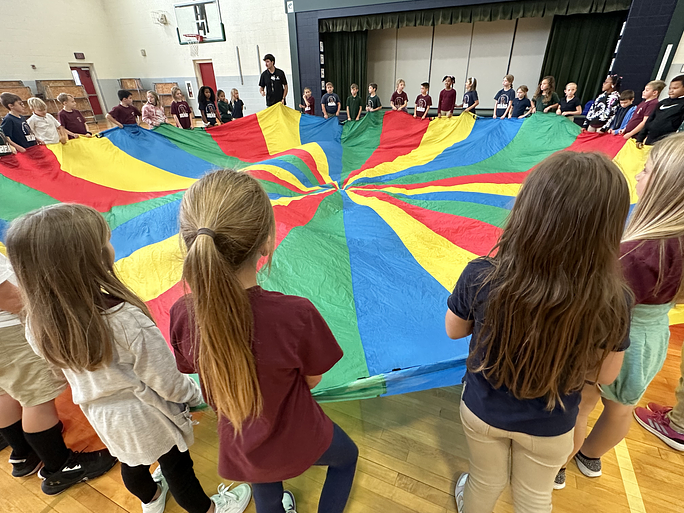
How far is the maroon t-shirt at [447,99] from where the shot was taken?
17.6 feet

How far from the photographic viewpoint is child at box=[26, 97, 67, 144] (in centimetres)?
362

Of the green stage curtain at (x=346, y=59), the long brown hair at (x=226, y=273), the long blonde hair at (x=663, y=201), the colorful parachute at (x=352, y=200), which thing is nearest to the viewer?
the long brown hair at (x=226, y=273)

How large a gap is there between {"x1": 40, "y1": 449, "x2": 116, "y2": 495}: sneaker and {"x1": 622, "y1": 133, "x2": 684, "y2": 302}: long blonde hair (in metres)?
1.85

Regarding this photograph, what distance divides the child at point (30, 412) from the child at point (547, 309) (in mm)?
1154

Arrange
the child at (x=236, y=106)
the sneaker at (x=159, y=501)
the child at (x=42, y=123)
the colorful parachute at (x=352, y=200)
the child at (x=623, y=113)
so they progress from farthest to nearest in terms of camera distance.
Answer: the child at (x=236, y=106), the child at (x=623, y=113), the child at (x=42, y=123), the colorful parachute at (x=352, y=200), the sneaker at (x=159, y=501)

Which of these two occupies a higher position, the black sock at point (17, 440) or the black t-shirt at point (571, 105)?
the black t-shirt at point (571, 105)

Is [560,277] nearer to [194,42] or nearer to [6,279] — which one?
[6,279]

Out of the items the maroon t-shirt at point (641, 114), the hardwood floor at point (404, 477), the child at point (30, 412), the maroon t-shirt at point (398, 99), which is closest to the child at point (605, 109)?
the maroon t-shirt at point (641, 114)

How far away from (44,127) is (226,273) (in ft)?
15.2

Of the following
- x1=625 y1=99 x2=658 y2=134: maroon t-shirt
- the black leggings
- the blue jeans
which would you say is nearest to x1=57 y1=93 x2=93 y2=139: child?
the black leggings

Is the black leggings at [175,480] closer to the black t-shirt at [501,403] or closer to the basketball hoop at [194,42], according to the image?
the black t-shirt at [501,403]

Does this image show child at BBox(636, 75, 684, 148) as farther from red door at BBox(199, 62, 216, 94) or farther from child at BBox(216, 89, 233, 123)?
red door at BBox(199, 62, 216, 94)

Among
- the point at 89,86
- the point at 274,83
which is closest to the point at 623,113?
the point at 274,83

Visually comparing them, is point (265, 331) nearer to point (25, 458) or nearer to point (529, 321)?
point (529, 321)
